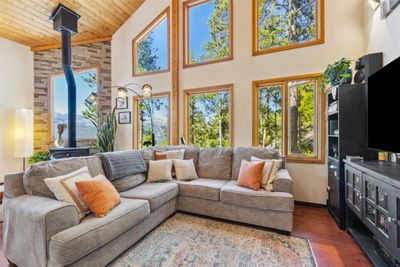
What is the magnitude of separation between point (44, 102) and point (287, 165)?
228 inches

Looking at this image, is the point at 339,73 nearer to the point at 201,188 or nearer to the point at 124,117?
the point at 201,188

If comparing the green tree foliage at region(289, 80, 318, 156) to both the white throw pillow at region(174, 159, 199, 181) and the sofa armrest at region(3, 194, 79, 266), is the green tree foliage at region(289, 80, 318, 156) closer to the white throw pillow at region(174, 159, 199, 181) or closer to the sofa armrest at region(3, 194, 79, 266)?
the white throw pillow at region(174, 159, 199, 181)

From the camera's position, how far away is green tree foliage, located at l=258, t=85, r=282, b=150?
3496mm

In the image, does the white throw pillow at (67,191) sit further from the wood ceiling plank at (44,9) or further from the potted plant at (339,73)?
the wood ceiling plank at (44,9)

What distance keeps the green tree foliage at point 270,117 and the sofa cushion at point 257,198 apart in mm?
1328

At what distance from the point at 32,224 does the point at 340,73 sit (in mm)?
3402

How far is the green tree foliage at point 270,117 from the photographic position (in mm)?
3496

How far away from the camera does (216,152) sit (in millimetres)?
3283

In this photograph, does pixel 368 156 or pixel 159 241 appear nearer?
pixel 159 241

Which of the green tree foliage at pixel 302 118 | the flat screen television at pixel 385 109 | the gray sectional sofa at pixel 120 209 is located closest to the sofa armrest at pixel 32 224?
the gray sectional sofa at pixel 120 209

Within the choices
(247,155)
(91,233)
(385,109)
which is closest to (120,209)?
(91,233)

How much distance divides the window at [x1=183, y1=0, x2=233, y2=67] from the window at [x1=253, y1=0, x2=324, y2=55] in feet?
1.76

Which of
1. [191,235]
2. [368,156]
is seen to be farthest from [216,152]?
[368,156]

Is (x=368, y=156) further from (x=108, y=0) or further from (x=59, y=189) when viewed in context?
(x=108, y=0)
